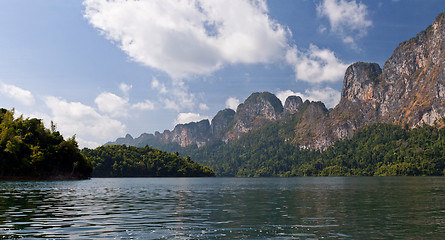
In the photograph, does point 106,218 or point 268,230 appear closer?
point 268,230

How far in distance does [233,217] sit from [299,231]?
8358 mm

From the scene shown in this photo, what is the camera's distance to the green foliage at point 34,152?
124625 millimetres

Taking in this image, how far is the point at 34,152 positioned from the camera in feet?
444

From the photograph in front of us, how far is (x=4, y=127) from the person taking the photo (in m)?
129

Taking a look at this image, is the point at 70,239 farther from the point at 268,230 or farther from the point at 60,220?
the point at 268,230

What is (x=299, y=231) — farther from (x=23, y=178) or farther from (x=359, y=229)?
(x=23, y=178)

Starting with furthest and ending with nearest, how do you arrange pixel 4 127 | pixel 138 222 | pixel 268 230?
pixel 4 127 < pixel 138 222 < pixel 268 230

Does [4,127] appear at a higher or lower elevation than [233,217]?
higher

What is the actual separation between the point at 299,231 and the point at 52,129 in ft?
541

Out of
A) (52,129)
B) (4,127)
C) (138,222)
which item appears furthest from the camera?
(52,129)

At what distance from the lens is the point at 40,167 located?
459 ft

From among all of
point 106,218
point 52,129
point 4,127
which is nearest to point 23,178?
point 4,127

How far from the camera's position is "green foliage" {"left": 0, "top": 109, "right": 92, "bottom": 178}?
125 meters

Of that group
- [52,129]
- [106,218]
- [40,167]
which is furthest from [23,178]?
[106,218]
